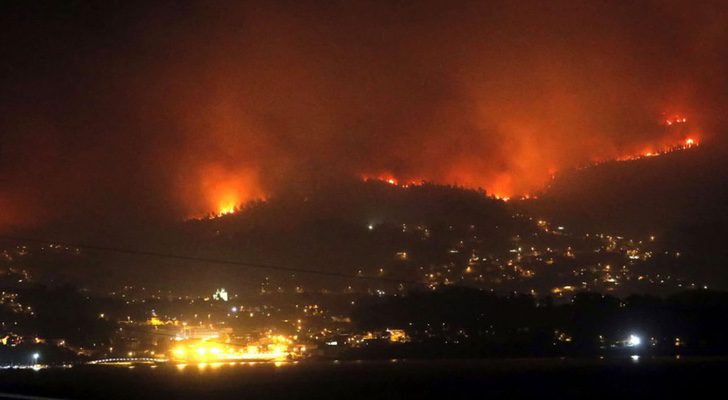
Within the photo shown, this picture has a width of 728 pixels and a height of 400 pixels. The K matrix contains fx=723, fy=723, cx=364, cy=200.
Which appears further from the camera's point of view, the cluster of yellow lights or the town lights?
the town lights

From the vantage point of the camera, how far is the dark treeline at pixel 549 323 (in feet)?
59.4

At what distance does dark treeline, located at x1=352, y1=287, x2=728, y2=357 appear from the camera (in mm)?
18094

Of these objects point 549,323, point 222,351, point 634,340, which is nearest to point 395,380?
point 222,351

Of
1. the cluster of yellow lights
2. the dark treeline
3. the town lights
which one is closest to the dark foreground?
the cluster of yellow lights

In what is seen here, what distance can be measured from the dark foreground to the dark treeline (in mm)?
3439

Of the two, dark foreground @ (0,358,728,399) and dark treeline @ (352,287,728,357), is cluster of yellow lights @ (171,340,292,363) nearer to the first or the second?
dark treeline @ (352,287,728,357)

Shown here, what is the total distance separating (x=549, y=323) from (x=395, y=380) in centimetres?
1008

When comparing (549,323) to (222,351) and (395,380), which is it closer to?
(222,351)

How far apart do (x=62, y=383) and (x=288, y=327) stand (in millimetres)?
11078

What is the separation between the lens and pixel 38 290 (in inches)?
1344

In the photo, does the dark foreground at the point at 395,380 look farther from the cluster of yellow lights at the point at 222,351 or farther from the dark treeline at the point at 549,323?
the dark treeline at the point at 549,323

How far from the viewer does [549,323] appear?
21.1 meters

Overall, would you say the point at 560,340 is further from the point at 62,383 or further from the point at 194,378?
the point at 62,383

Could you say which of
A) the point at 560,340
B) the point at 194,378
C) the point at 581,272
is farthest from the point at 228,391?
the point at 581,272
